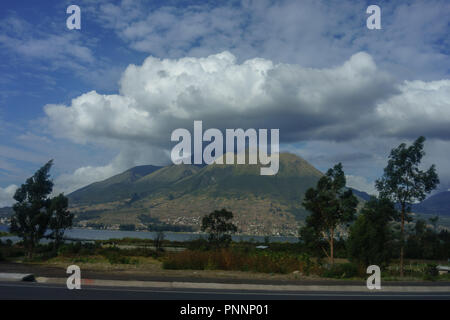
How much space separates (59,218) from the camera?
37219 mm

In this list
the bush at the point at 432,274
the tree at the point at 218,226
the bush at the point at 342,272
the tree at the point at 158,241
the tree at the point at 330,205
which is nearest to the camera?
the bush at the point at 342,272

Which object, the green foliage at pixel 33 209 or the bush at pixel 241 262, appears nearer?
the bush at pixel 241 262

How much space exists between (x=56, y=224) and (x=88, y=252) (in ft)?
15.4

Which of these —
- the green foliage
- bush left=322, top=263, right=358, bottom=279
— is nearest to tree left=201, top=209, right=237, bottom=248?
the green foliage

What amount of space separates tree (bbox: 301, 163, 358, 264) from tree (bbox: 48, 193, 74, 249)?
2253 centimetres

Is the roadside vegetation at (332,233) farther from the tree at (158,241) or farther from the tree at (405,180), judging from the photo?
the tree at (158,241)

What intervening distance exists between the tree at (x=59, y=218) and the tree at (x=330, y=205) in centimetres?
2253

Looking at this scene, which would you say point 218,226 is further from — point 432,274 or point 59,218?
point 432,274

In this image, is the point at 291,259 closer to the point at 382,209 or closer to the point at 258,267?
the point at 258,267

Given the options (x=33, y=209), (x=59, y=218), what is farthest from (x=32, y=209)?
(x=59, y=218)

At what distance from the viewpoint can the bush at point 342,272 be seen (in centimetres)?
1823

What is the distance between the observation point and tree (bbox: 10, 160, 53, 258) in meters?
32.1

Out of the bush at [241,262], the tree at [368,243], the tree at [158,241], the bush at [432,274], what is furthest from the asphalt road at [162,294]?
the tree at [158,241]

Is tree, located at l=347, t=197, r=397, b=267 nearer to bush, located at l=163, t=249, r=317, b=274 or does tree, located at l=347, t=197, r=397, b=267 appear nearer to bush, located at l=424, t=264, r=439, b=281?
bush, located at l=424, t=264, r=439, b=281
